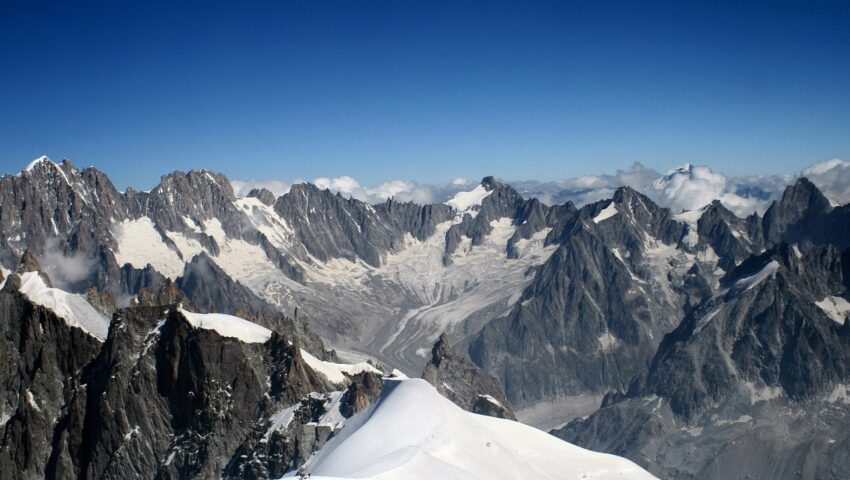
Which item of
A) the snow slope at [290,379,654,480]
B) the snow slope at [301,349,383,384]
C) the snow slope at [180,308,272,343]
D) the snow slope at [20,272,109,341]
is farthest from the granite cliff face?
the snow slope at [301,349,383,384]

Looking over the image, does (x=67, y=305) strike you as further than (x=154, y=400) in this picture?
Yes

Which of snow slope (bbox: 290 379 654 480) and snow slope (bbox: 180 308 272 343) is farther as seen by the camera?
snow slope (bbox: 180 308 272 343)

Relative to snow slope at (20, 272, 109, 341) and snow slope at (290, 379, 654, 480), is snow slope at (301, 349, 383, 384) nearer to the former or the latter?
snow slope at (20, 272, 109, 341)

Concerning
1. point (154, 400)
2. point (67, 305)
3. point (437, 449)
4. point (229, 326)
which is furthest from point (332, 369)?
point (437, 449)

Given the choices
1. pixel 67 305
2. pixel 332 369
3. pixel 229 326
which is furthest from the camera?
pixel 332 369

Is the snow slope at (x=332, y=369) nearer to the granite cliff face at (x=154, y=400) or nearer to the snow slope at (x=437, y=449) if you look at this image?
the granite cliff face at (x=154, y=400)

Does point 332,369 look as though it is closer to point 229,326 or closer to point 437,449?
point 229,326

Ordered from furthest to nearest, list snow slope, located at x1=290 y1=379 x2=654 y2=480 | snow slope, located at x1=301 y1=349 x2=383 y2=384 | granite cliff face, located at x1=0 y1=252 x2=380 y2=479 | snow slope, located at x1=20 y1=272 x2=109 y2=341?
snow slope, located at x1=301 y1=349 x2=383 y2=384
snow slope, located at x1=20 y1=272 x2=109 y2=341
granite cliff face, located at x1=0 y1=252 x2=380 y2=479
snow slope, located at x1=290 y1=379 x2=654 y2=480

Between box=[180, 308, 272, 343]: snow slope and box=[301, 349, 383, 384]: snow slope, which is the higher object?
box=[180, 308, 272, 343]: snow slope
